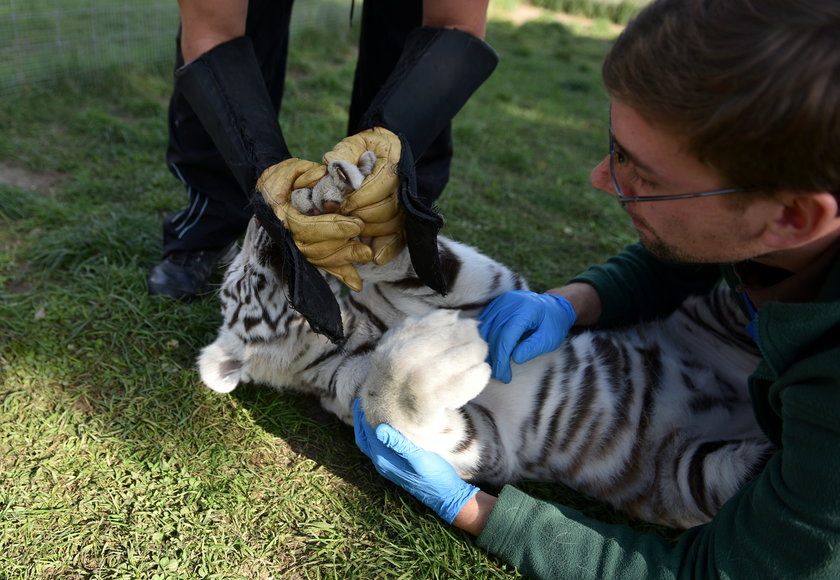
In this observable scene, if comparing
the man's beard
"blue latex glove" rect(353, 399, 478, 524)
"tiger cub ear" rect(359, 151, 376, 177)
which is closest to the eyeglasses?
the man's beard

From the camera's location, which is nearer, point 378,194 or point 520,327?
point 378,194

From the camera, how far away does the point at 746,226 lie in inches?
47.9

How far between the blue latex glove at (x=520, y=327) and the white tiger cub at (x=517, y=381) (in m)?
0.09

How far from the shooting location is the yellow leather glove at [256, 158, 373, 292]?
1.58 m

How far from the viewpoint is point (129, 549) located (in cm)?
146

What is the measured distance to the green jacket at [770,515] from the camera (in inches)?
41.8

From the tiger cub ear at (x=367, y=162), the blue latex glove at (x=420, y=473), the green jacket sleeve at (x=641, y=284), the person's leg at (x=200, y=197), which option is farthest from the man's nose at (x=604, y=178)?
the person's leg at (x=200, y=197)

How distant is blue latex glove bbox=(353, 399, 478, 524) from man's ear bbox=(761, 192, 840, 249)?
90cm

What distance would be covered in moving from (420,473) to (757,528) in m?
0.75

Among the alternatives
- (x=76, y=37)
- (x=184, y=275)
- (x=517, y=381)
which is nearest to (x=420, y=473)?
(x=517, y=381)

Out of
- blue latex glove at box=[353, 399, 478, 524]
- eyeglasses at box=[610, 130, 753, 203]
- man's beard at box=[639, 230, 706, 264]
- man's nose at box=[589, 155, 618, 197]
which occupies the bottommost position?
blue latex glove at box=[353, 399, 478, 524]

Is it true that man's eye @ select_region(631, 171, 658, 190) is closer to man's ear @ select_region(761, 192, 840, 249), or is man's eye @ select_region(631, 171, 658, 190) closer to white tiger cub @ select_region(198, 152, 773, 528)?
man's ear @ select_region(761, 192, 840, 249)

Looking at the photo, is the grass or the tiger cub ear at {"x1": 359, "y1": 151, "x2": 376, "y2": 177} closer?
the grass

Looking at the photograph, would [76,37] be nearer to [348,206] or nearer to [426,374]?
[348,206]
